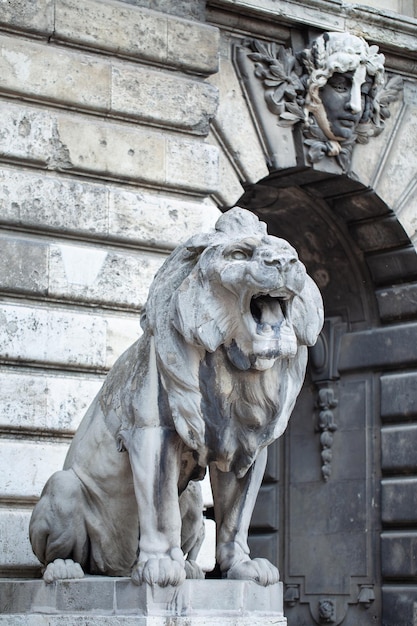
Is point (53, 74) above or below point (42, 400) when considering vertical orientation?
above

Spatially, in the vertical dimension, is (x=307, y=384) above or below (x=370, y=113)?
below

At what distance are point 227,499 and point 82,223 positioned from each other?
2577mm

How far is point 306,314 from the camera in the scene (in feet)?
22.7

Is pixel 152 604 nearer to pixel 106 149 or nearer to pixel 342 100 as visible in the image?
pixel 106 149

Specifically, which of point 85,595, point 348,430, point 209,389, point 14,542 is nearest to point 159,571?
point 85,595

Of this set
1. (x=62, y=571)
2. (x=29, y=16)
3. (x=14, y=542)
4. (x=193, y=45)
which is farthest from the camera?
(x=193, y=45)

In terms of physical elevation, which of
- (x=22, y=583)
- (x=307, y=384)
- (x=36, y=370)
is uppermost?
(x=307, y=384)

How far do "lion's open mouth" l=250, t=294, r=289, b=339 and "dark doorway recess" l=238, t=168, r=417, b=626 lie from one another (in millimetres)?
4576

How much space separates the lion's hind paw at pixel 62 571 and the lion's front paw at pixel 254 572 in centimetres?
70

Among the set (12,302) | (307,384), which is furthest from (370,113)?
(12,302)

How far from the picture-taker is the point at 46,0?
368 inches

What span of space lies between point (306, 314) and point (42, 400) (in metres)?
2.42

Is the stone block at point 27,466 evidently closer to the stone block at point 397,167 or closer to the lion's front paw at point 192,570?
the lion's front paw at point 192,570

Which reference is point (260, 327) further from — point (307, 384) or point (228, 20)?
point (307, 384)
